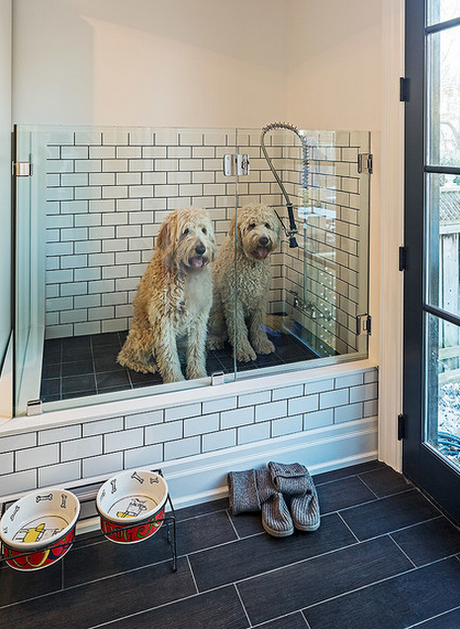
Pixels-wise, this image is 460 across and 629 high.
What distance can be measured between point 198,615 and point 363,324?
1.43 meters

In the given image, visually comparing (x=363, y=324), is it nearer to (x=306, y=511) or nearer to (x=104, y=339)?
(x=306, y=511)

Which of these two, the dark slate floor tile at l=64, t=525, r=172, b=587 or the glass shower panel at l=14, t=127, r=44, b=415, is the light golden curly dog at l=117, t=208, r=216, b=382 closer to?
the glass shower panel at l=14, t=127, r=44, b=415

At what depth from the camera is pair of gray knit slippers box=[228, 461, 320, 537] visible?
6.13 feet

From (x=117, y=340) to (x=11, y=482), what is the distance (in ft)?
2.22

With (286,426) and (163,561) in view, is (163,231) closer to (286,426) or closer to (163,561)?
(286,426)

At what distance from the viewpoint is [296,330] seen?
242 cm

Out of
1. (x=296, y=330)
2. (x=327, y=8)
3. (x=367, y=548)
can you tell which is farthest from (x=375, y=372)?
(x=327, y=8)

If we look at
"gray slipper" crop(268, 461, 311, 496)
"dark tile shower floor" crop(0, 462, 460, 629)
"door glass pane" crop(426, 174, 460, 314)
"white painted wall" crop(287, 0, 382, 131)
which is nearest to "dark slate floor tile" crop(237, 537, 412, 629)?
"dark tile shower floor" crop(0, 462, 460, 629)

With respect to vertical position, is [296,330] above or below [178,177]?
below

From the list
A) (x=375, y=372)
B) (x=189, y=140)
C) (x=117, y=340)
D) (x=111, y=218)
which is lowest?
(x=375, y=372)

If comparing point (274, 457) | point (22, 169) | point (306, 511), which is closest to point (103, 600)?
point (306, 511)

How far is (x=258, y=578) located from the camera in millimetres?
1655

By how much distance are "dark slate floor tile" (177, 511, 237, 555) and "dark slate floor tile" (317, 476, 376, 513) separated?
399mm

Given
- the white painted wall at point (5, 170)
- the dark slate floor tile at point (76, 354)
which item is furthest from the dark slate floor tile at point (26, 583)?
the white painted wall at point (5, 170)
